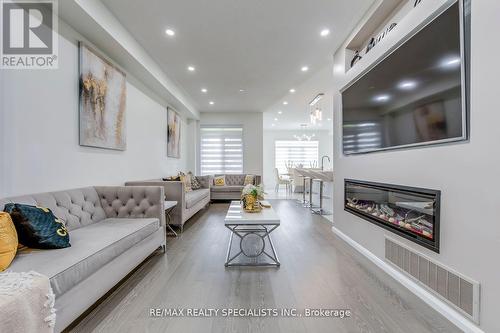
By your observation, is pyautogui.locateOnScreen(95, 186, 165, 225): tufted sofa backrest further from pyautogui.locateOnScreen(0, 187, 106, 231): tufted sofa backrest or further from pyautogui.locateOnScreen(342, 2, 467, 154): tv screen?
pyautogui.locateOnScreen(342, 2, 467, 154): tv screen

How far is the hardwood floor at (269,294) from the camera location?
1593 millimetres

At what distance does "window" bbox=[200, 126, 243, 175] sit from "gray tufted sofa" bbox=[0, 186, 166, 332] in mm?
5278

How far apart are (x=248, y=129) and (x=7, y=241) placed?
22.8 ft

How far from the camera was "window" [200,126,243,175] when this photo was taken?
809cm

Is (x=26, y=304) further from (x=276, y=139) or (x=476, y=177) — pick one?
(x=276, y=139)

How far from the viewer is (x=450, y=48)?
1.65 m

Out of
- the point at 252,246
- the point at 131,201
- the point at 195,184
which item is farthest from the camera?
the point at 195,184

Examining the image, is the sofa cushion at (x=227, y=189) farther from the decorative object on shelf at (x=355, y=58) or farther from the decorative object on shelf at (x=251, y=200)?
the decorative object on shelf at (x=355, y=58)

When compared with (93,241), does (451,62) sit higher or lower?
higher

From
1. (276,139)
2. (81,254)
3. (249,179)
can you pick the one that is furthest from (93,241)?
(276,139)

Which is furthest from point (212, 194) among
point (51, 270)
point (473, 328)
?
point (473, 328)

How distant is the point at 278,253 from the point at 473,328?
1787mm

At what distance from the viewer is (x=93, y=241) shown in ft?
6.14

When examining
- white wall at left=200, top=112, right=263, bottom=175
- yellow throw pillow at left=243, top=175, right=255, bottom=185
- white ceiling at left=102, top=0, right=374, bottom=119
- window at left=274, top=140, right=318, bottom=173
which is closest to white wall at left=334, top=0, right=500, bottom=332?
white ceiling at left=102, top=0, right=374, bottom=119
